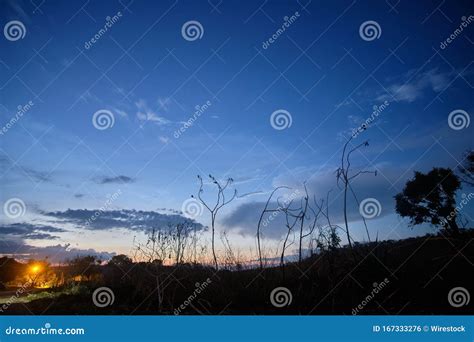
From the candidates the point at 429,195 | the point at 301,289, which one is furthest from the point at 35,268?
the point at 429,195

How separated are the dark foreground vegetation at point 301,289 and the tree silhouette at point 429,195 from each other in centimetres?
1123

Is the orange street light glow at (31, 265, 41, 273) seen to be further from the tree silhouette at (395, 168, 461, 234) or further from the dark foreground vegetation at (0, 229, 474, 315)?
the tree silhouette at (395, 168, 461, 234)

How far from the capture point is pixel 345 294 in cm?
521

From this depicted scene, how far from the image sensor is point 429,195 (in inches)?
687

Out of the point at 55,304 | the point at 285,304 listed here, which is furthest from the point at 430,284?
the point at 55,304

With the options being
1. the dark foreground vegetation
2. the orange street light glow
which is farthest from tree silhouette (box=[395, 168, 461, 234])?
the orange street light glow

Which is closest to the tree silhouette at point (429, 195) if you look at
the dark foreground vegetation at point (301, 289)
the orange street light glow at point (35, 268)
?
the dark foreground vegetation at point (301, 289)

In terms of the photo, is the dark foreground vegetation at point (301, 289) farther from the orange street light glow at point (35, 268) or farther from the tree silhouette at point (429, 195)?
the tree silhouette at point (429, 195)

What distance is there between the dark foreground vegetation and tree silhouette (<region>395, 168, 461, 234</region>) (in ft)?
36.8

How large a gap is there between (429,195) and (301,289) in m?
14.9

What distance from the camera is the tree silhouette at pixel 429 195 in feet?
54.3

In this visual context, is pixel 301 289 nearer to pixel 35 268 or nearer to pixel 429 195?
pixel 35 268

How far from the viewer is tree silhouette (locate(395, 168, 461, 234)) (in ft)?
54.3

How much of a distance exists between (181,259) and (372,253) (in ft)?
11.1
